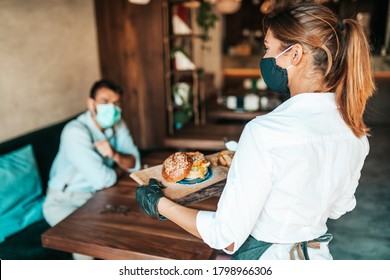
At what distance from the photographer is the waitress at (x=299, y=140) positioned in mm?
961

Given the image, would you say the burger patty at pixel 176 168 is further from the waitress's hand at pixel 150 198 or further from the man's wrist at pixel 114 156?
the man's wrist at pixel 114 156

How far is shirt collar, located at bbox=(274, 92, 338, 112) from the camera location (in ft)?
3.37

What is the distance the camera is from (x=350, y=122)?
1.05m

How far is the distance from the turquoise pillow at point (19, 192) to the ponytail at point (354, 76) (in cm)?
182

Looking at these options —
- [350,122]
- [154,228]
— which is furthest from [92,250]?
[350,122]

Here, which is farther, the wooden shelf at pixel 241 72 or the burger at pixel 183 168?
the wooden shelf at pixel 241 72

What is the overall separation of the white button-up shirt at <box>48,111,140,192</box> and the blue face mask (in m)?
1.12

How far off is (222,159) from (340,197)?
1.92 ft

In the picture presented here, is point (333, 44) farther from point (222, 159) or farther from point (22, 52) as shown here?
point (22, 52)

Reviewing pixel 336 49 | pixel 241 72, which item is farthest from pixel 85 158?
pixel 241 72

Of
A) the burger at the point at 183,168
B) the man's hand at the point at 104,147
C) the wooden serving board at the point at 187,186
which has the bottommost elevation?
the man's hand at the point at 104,147

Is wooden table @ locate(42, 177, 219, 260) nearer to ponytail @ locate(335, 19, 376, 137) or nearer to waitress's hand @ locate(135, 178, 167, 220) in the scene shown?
waitress's hand @ locate(135, 178, 167, 220)

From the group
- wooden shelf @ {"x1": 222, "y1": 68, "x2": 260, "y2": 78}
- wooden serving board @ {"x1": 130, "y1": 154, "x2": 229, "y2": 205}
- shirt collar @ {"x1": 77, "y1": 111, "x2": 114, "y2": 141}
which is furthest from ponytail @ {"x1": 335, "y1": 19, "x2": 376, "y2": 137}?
wooden shelf @ {"x1": 222, "y1": 68, "x2": 260, "y2": 78}

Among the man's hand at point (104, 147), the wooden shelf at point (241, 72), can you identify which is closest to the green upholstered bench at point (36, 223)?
the man's hand at point (104, 147)
